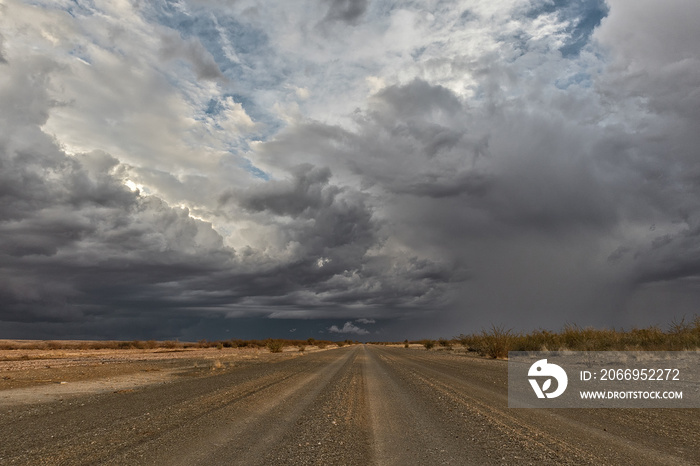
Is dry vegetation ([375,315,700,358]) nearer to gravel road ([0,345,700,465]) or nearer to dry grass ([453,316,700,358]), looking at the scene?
dry grass ([453,316,700,358])

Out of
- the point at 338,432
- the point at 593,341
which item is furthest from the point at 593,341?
the point at 338,432

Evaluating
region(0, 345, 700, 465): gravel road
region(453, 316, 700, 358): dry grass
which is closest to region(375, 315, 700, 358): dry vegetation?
region(453, 316, 700, 358): dry grass

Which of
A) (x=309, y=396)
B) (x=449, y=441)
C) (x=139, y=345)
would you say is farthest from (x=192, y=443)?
(x=139, y=345)

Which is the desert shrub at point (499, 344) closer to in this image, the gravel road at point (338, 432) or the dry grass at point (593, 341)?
the dry grass at point (593, 341)

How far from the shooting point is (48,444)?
27.5 feet

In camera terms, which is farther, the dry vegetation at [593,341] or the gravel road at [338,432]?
the dry vegetation at [593,341]

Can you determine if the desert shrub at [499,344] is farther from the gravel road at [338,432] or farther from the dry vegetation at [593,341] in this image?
the gravel road at [338,432]

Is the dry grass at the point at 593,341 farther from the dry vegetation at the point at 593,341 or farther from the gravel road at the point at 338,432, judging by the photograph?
the gravel road at the point at 338,432

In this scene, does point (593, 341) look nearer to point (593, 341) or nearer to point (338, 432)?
point (593, 341)

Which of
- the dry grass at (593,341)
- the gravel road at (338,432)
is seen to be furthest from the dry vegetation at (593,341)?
the gravel road at (338,432)

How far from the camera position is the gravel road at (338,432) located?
721 centimetres

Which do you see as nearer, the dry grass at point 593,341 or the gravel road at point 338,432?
the gravel road at point 338,432

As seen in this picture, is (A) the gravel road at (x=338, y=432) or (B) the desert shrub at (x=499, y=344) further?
(B) the desert shrub at (x=499, y=344)

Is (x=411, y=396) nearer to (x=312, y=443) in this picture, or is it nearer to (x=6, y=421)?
(x=312, y=443)
